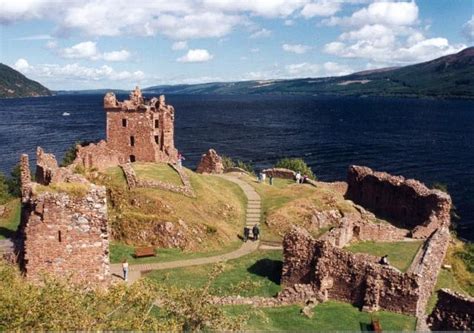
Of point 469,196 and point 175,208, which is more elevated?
point 175,208

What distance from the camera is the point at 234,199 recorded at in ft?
171

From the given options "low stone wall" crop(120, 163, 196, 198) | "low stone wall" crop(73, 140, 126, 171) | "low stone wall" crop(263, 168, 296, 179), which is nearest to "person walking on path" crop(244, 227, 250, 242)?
"low stone wall" crop(120, 163, 196, 198)

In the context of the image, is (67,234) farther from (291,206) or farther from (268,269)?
(291,206)

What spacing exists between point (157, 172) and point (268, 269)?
1813 cm

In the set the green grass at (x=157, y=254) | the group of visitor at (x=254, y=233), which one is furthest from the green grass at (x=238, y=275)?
the group of visitor at (x=254, y=233)

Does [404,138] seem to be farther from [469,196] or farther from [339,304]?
[339,304]

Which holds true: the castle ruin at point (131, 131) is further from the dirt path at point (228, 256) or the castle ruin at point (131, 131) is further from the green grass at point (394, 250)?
the green grass at point (394, 250)

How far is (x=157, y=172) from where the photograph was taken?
5231cm

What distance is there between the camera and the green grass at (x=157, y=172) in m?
50.1

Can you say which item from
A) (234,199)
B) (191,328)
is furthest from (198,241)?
(191,328)

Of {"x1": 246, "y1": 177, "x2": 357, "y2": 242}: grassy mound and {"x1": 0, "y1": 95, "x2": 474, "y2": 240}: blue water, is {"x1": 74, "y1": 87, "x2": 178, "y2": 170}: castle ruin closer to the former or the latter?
{"x1": 246, "y1": 177, "x2": 357, "y2": 242}: grassy mound

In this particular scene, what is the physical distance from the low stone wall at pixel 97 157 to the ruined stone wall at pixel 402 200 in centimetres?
2892

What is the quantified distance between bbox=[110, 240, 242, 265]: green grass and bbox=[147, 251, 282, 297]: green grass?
2129mm

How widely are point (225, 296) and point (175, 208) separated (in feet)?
48.3
